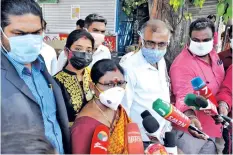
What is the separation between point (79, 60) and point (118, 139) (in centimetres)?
108

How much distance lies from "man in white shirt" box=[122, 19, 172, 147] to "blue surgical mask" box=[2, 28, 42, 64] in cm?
102

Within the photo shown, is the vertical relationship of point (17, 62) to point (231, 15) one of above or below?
below

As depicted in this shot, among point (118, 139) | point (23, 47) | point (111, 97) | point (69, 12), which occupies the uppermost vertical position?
point (69, 12)

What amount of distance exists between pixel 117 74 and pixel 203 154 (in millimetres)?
1045

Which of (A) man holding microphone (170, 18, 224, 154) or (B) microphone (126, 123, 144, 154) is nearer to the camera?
(B) microphone (126, 123, 144, 154)

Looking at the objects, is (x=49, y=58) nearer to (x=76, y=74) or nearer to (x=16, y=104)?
(x=76, y=74)

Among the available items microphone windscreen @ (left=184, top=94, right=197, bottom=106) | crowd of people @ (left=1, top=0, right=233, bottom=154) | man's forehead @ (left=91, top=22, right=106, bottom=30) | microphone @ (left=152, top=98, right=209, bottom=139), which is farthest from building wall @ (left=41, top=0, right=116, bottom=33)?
microphone @ (left=152, top=98, right=209, bottom=139)

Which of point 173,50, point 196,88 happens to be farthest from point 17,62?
point 173,50

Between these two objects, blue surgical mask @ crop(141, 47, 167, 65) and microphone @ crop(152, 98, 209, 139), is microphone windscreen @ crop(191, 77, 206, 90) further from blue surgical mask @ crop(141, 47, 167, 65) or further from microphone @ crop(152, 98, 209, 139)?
blue surgical mask @ crop(141, 47, 167, 65)

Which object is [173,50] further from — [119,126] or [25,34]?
[25,34]

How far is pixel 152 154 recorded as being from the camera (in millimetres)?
1786

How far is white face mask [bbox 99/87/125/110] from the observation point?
227 centimetres

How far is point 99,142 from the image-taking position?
6.10ft

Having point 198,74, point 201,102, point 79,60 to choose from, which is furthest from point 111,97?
Answer: point 198,74
